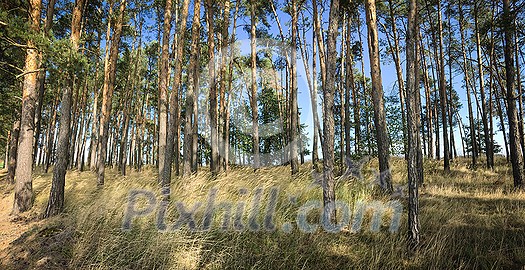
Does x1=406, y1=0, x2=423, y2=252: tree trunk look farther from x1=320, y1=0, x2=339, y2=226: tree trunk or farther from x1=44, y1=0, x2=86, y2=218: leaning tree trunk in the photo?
x1=44, y1=0, x2=86, y2=218: leaning tree trunk

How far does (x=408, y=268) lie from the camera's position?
347cm

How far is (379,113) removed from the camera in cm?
753

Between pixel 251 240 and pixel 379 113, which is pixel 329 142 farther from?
pixel 379 113

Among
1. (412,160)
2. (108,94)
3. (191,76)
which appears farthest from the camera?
(108,94)

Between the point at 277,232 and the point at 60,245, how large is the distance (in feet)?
10.5

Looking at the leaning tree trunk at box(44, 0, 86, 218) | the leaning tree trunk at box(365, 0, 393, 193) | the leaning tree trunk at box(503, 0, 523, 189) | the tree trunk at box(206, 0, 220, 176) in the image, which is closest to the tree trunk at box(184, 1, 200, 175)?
the tree trunk at box(206, 0, 220, 176)

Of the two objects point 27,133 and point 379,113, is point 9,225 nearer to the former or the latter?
point 27,133

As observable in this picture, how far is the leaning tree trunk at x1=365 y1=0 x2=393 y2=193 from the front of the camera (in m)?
7.32

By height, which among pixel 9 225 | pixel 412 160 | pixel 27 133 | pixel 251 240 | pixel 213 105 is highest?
pixel 213 105

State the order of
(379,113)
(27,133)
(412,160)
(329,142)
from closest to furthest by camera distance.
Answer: (412,160) < (329,142) < (27,133) < (379,113)

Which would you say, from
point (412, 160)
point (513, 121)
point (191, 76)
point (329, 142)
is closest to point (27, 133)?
point (191, 76)

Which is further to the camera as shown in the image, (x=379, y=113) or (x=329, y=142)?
(x=379, y=113)

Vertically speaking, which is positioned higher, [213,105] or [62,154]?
[213,105]

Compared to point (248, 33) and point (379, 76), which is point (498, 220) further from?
point (248, 33)
